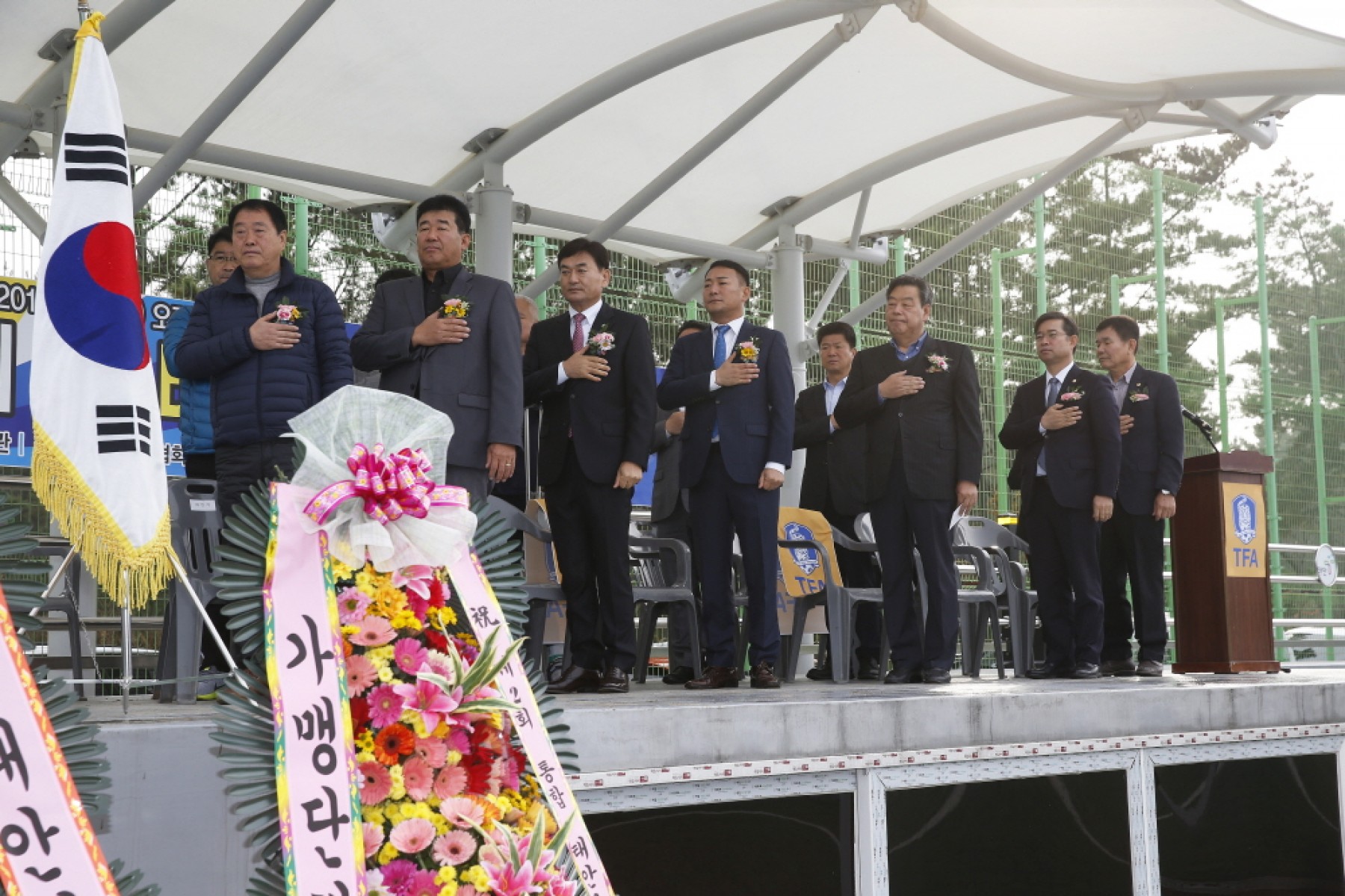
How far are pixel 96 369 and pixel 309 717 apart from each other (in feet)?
3.26

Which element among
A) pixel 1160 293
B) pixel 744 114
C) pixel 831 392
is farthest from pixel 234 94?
pixel 1160 293

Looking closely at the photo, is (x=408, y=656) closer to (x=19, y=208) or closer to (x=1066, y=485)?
(x=1066, y=485)

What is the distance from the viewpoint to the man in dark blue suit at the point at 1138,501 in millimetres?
7207

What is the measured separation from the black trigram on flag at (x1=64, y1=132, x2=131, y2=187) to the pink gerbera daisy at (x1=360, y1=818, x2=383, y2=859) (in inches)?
57.7

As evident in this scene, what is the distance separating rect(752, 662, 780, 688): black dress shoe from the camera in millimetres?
5699

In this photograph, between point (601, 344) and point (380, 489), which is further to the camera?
point (601, 344)

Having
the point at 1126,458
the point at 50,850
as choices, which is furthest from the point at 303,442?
the point at 1126,458

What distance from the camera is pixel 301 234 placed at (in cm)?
909

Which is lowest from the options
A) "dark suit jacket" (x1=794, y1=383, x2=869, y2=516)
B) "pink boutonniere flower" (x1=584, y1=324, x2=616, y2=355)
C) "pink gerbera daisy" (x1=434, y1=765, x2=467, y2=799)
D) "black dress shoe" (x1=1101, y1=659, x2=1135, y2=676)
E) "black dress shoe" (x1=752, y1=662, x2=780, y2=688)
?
"black dress shoe" (x1=1101, y1=659, x2=1135, y2=676)

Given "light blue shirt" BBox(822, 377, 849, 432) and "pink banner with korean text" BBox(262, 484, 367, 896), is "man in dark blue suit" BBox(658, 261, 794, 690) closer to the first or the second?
"light blue shirt" BBox(822, 377, 849, 432)

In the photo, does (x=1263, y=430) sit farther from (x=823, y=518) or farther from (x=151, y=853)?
(x=151, y=853)

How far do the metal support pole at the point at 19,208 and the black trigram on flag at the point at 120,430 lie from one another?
4720mm

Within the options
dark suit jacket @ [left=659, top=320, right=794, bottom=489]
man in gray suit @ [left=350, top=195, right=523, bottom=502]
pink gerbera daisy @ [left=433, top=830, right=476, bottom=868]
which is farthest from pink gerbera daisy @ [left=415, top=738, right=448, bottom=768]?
dark suit jacket @ [left=659, top=320, right=794, bottom=489]

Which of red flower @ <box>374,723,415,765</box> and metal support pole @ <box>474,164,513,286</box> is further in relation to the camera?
metal support pole @ <box>474,164,513,286</box>
